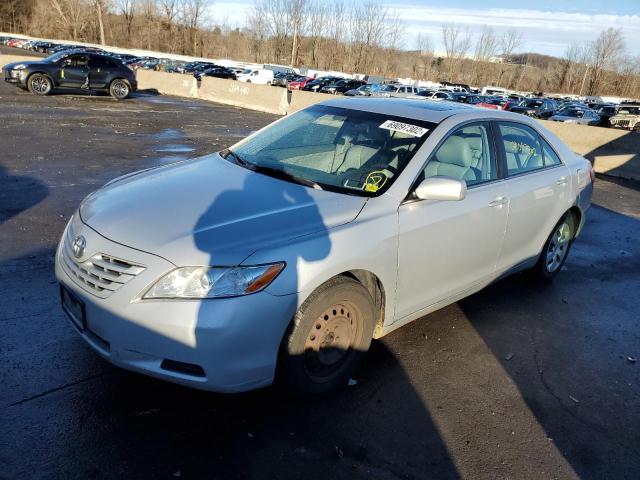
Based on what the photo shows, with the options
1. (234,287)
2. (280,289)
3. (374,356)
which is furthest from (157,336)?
(374,356)

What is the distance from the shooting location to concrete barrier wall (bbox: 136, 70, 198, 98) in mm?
27245

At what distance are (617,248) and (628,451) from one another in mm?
4665

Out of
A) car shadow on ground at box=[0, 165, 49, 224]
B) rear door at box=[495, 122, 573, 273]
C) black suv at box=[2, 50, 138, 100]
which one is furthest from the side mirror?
black suv at box=[2, 50, 138, 100]

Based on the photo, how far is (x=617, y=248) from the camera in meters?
6.95

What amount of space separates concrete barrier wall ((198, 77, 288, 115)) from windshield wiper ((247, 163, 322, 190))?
19.7 metres

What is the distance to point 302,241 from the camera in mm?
2797

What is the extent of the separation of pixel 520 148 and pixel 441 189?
1.72 metres

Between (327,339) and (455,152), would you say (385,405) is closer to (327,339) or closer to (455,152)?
(327,339)

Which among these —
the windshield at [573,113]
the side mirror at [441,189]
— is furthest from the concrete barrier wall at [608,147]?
the windshield at [573,113]

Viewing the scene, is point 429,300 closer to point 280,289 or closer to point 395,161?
point 395,161

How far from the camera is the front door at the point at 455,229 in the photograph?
3408 millimetres

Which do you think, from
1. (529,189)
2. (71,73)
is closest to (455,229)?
(529,189)

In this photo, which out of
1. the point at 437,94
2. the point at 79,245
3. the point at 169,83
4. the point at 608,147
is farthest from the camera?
the point at 437,94

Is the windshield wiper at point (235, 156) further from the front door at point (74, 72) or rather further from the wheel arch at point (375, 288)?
the front door at point (74, 72)
